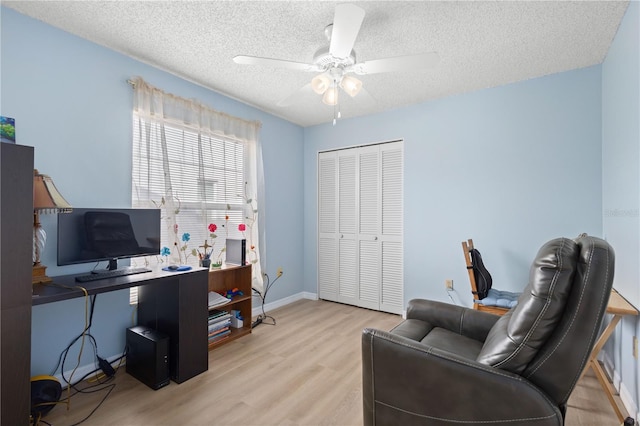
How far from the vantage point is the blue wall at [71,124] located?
2.01 metres

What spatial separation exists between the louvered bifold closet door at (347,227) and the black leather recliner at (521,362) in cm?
267

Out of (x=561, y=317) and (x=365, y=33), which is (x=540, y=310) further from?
(x=365, y=33)

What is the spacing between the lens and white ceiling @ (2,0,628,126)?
76.1 inches

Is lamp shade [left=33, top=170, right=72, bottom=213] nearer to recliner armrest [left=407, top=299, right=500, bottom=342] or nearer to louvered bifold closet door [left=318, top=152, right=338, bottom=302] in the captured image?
recliner armrest [left=407, top=299, right=500, bottom=342]

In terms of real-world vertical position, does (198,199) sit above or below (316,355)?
above

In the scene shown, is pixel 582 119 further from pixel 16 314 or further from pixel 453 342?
pixel 16 314

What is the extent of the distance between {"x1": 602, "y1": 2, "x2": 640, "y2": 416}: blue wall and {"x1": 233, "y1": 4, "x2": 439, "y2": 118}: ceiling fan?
1.26m

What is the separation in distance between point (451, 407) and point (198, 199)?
2.67 metres

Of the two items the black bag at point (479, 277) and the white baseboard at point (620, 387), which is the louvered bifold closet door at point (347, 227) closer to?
the black bag at point (479, 277)

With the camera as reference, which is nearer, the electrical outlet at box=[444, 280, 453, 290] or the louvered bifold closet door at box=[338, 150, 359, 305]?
the electrical outlet at box=[444, 280, 453, 290]

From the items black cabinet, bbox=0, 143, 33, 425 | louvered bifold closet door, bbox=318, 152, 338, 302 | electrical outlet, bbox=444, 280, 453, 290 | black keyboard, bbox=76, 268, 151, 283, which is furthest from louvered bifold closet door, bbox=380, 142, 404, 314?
black cabinet, bbox=0, 143, 33, 425

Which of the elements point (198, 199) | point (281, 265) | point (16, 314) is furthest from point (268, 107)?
point (16, 314)

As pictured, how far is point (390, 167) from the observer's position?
3.83 metres

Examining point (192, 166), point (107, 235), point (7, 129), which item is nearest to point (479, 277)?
point (192, 166)
